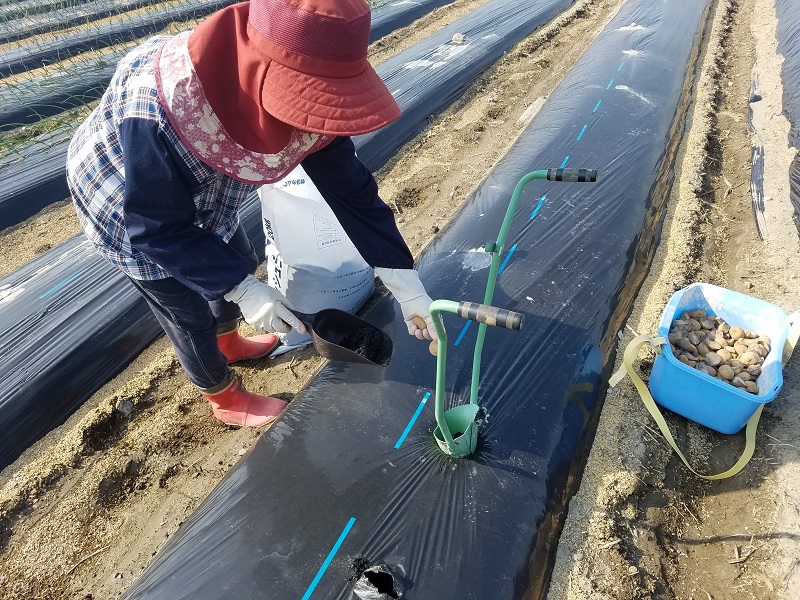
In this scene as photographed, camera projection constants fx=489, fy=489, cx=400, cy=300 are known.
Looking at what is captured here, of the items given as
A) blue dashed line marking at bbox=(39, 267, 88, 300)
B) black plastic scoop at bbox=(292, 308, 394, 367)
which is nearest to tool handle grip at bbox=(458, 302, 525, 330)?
black plastic scoop at bbox=(292, 308, 394, 367)

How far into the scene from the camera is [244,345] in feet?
7.56

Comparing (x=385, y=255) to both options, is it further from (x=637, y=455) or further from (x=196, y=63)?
(x=637, y=455)

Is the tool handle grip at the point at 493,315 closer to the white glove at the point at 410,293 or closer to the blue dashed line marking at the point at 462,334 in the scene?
the white glove at the point at 410,293

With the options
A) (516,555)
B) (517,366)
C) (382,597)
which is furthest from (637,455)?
(382,597)

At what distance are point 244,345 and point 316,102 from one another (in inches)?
63.9

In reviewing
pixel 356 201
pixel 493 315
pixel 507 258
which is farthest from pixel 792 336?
pixel 356 201

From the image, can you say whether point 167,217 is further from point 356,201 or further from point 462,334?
point 462,334

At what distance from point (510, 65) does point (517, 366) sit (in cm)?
452

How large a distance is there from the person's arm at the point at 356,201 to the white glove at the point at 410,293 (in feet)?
0.12

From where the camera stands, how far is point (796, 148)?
3.38 m

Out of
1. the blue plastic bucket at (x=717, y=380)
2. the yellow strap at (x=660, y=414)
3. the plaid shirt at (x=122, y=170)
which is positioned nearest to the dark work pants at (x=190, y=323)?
the plaid shirt at (x=122, y=170)

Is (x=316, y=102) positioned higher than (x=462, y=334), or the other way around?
(x=316, y=102)

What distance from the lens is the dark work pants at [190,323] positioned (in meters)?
1.50

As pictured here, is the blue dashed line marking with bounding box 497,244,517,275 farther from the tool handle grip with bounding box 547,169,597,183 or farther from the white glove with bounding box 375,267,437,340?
the tool handle grip with bounding box 547,169,597,183
